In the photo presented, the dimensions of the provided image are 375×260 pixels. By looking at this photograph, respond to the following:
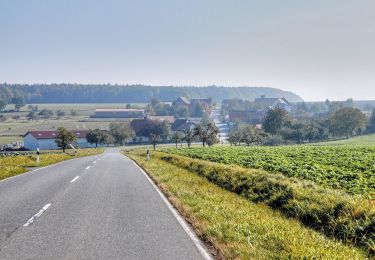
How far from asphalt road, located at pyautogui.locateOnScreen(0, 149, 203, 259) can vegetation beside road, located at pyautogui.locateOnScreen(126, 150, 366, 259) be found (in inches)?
22.6

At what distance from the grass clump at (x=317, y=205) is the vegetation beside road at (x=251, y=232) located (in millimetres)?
431

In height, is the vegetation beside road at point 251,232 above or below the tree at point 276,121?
above

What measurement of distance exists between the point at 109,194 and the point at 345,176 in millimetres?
9587

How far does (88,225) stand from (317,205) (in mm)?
5702

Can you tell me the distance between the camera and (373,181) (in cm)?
1298

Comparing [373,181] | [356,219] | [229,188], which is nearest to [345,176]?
[373,181]

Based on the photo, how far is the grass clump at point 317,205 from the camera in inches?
295

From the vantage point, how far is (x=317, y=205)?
368 inches

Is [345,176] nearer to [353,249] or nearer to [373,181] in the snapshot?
[373,181]

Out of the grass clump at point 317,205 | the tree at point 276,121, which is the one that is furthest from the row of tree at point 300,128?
the grass clump at point 317,205

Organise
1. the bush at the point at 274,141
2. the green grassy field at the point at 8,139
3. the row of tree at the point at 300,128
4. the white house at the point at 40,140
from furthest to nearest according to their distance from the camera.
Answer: the white house at the point at 40,140 < the green grassy field at the point at 8,139 < the row of tree at the point at 300,128 < the bush at the point at 274,141

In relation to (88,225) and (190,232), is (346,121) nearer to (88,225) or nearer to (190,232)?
(190,232)

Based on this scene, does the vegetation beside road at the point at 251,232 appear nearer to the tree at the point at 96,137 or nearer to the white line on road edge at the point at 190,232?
the white line on road edge at the point at 190,232

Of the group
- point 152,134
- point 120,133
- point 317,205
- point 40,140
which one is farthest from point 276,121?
point 317,205
